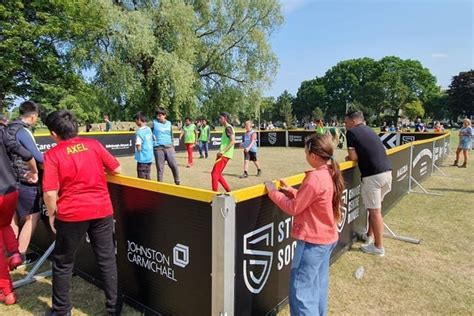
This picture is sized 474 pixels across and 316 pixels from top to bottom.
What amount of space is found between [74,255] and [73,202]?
0.53 m

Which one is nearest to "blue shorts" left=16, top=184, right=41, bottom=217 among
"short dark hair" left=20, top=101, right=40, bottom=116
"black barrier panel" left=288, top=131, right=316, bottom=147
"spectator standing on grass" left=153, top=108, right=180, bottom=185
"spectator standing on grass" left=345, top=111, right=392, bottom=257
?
"short dark hair" left=20, top=101, right=40, bottom=116

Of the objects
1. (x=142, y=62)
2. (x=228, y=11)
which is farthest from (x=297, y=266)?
(x=228, y=11)

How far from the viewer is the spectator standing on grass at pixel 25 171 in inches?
154

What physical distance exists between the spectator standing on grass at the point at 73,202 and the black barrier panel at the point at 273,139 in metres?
22.1

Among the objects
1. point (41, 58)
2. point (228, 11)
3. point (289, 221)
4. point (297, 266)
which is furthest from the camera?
point (228, 11)

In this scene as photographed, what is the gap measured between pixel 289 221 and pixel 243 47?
24306mm

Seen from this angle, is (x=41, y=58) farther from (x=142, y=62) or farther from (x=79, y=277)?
(x=79, y=277)

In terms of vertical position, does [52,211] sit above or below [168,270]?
above

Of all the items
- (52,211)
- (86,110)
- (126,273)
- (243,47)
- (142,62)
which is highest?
(243,47)

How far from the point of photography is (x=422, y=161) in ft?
32.4

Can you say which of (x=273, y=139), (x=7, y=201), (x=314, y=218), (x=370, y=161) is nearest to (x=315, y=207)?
(x=314, y=218)

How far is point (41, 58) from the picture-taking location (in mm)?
21672

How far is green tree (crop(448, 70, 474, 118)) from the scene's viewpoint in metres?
77.1

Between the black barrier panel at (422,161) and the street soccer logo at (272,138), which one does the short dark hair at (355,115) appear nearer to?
the black barrier panel at (422,161)
